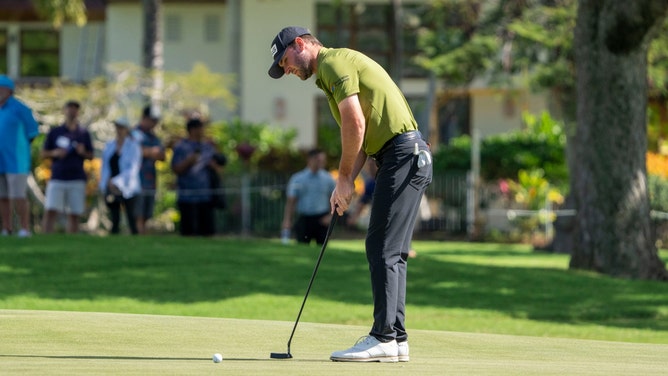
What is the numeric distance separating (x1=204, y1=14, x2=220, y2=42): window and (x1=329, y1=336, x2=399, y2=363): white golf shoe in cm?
3642

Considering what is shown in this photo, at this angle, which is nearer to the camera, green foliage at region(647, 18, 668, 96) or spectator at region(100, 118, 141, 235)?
spectator at region(100, 118, 141, 235)

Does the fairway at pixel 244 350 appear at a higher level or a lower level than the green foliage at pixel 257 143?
lower

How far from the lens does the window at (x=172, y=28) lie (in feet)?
145

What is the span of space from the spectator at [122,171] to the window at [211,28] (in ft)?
78.6

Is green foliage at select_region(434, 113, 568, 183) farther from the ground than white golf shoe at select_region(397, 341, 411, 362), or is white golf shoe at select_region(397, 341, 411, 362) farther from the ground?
green foliage at select_region(434, 113, 568, 183)

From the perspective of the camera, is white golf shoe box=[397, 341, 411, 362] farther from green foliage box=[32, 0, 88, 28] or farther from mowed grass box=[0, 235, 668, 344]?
green foliage box=[32, 0, 88, 28]

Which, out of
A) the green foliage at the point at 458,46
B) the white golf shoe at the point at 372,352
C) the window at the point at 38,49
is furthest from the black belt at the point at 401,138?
the window at the point at 38,49

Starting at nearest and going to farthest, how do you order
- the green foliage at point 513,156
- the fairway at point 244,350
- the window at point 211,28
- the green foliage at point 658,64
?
1. the fairway at point 244,350
2. the green foliage at point 658,64
3. the green foliage at point 513,156
4. the window at point 211,28

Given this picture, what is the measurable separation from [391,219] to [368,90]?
2.44ft

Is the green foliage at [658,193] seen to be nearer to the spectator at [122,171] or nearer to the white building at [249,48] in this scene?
the white building at [249,48]

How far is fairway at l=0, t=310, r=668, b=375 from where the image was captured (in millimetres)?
7496

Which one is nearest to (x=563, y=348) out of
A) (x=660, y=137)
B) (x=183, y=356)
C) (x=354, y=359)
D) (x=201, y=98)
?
(x=354, y=359)

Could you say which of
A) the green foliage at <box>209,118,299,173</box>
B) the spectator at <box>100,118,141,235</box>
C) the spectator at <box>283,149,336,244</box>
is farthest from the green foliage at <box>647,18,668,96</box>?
the spectator at <box>100,118,141,235</box>

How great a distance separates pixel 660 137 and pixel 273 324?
31.1 meters
